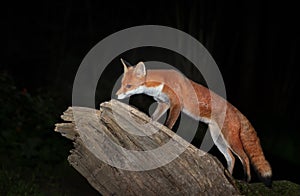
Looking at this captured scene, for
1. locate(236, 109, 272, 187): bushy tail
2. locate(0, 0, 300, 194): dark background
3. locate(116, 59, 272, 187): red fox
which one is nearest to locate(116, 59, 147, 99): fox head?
locate(116, 59, 272, 187): red fox

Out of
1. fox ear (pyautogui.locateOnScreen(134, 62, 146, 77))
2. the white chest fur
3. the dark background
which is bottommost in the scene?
the dark background

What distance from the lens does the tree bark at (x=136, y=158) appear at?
8.41 feet

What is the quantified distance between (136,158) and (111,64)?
462cm

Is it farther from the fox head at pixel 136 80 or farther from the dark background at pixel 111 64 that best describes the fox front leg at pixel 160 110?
the dark background at pixel 111 64

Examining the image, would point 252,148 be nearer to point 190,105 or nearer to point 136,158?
point 190,105

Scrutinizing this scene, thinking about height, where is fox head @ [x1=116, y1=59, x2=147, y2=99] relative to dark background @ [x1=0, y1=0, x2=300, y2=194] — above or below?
above

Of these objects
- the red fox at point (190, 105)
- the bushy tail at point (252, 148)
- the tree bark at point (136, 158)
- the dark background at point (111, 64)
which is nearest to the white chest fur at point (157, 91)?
the red fox at point (190, 105)

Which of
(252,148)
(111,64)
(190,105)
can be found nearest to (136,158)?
(190,105)

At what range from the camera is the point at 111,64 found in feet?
23.5

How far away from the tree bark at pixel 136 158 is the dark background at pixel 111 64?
200 cm

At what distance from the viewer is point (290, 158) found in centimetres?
518

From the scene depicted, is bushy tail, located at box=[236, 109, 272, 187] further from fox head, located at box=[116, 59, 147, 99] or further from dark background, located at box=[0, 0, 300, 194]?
dark background, located at box=[0, 0, 300, 194]

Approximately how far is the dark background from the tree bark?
2003mm

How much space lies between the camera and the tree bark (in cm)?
256
